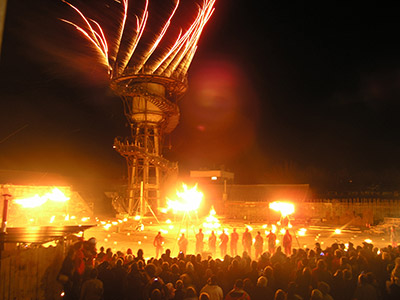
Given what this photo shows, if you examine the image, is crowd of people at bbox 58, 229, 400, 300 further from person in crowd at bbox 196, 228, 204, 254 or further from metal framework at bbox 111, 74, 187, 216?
metal framework at bbox 111, 74, 187, 216

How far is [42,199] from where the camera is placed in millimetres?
28297

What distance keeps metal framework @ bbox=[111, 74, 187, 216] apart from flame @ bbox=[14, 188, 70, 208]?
6874mm

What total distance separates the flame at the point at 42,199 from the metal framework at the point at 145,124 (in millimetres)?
6874

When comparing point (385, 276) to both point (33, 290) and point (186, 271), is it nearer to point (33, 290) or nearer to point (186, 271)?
point (186, 271)

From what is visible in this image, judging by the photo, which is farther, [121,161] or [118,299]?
[121,161]

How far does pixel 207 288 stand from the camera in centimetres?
674

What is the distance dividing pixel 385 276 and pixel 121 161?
48.7m

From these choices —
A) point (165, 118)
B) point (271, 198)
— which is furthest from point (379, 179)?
point (165, 118)

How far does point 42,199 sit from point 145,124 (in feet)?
42.3

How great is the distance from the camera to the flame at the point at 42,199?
87.5ft

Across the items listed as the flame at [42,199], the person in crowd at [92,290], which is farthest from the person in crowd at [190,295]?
the flame at [42,199]

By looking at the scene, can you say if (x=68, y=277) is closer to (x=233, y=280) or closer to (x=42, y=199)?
(x=233, y=280)

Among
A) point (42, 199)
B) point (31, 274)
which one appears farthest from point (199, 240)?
point (42, 199)

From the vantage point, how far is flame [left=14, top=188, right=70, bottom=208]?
26664 mm
